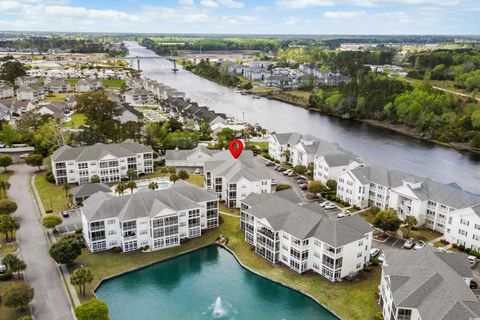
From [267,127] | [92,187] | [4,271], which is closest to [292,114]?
[267,127]

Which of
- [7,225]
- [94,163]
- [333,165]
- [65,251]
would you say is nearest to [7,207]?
[7,225]

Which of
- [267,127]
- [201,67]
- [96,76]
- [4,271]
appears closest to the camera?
[4,271]

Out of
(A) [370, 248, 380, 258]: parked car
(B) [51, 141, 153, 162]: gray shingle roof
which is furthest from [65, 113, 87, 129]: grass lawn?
(A) [370, 248, 380, 258]: parked car

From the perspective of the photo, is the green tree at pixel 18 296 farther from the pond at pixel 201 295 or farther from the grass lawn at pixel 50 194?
the grass lawn at pixel 50 194

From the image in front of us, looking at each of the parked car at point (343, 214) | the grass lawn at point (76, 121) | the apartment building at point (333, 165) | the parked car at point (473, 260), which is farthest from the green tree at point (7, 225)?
the grass lawn at point (76, 121)

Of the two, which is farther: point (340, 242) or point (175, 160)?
point (175, 160)

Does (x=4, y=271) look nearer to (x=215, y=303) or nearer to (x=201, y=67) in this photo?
(x=215, y=303)
